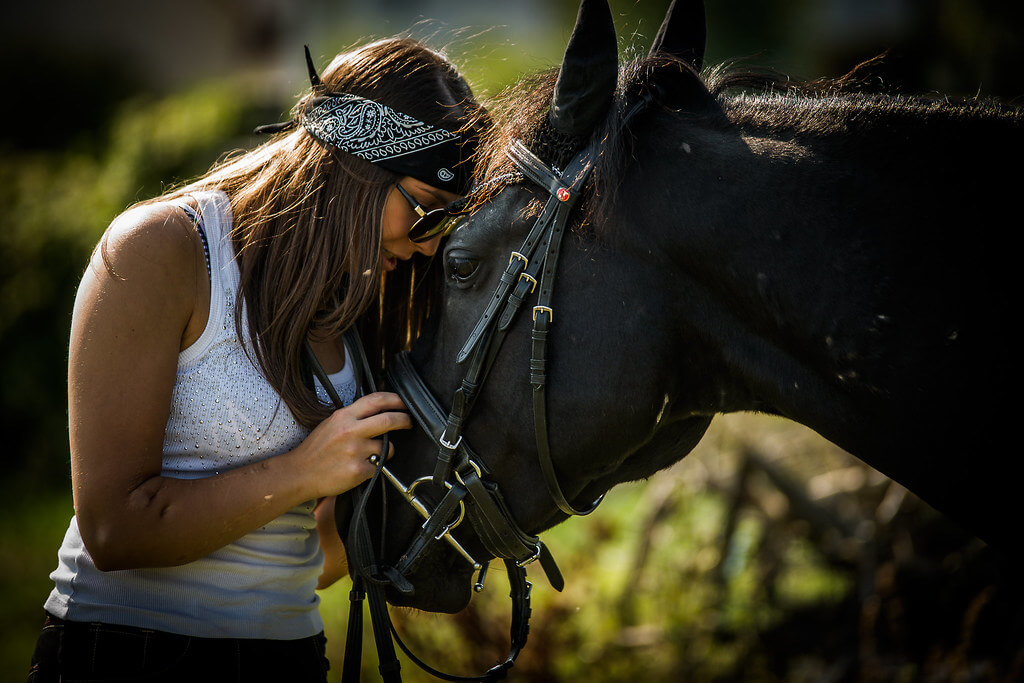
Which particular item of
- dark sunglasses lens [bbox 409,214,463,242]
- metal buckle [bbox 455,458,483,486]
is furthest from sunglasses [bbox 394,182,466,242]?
metal buckle [bbox 455,458,483,486]

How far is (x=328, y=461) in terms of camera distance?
187 cm

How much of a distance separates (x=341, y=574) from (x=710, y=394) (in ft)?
5.13

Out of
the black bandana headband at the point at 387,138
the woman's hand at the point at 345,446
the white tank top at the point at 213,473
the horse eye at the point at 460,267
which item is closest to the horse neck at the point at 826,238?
the horse eye at the point at 460,267

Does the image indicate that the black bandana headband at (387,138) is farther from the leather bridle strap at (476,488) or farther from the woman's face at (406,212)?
the leather bridle strap at (476,488)

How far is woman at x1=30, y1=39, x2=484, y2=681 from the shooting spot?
174 centimetres

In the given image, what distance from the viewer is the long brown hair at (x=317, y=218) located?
1934 millimetres

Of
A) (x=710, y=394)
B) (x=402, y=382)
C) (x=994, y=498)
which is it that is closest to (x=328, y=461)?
(x=402, y=382)

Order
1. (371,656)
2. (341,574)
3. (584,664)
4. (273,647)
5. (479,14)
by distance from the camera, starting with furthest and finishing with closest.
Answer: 1. (479,14)
2. (371,656)
3. (584,664)
4. (341,574)
5. (273,647)

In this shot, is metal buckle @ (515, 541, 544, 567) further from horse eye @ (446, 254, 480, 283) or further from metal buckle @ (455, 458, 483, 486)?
horse eye @ (446, 254, 480, 283)

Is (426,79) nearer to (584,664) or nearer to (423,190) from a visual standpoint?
(423,190)

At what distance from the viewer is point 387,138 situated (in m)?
1.92

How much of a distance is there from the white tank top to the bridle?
0.21m

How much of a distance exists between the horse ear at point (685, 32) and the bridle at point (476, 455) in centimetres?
38

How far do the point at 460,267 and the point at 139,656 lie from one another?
1.30 metres
